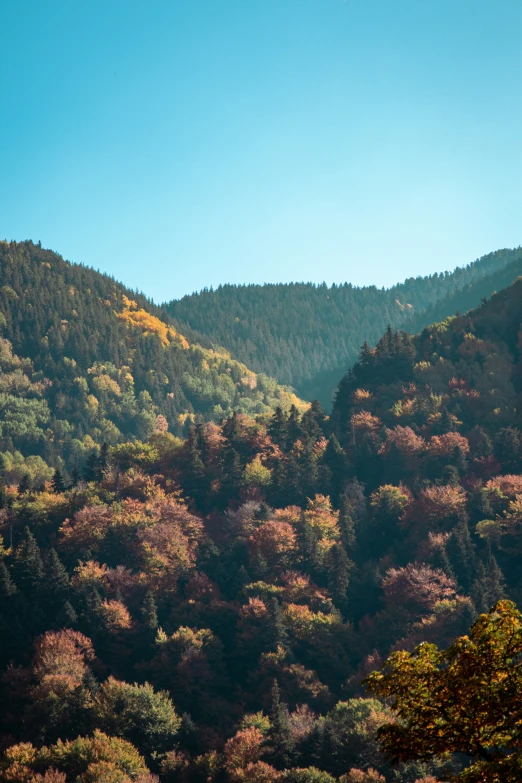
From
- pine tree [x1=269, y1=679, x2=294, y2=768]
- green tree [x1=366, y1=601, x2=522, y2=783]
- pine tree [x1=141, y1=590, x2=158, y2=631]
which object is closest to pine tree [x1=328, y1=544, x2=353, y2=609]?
pine tree [x1=141, y1=590, x2=158, y2=631]

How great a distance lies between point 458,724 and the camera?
20.8m

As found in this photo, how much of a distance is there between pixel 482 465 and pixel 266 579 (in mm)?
36473

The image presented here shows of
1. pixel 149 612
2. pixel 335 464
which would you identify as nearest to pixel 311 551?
pixel 149 612

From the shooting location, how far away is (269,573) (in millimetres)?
100500

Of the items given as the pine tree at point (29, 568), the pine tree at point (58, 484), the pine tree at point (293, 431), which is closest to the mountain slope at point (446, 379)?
the pine tree at point (293, 431)

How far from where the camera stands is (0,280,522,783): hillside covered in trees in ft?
222

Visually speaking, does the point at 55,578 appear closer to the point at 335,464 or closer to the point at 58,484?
the point at 58,484

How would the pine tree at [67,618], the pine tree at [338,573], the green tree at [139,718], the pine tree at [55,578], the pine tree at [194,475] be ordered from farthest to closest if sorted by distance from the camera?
the pine tree at [194,475] → the pine tree at [338,573] → the pine tree at [55,578] → the pine tree at [67,618] → the green tree at [139,718]

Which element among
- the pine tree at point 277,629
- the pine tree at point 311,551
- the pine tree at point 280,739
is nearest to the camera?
the pine tree at point 280,739

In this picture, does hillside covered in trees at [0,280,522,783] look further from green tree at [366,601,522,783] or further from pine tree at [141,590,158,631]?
green tree at [366,601,522,783]

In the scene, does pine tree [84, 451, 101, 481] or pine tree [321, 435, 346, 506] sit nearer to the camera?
pine tree [84, 451, 101, 481]

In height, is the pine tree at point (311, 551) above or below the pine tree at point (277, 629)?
above

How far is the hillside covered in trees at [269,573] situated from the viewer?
6781cm

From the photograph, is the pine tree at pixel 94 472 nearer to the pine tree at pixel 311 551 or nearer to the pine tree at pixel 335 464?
the pine tree at pixel 311 551
